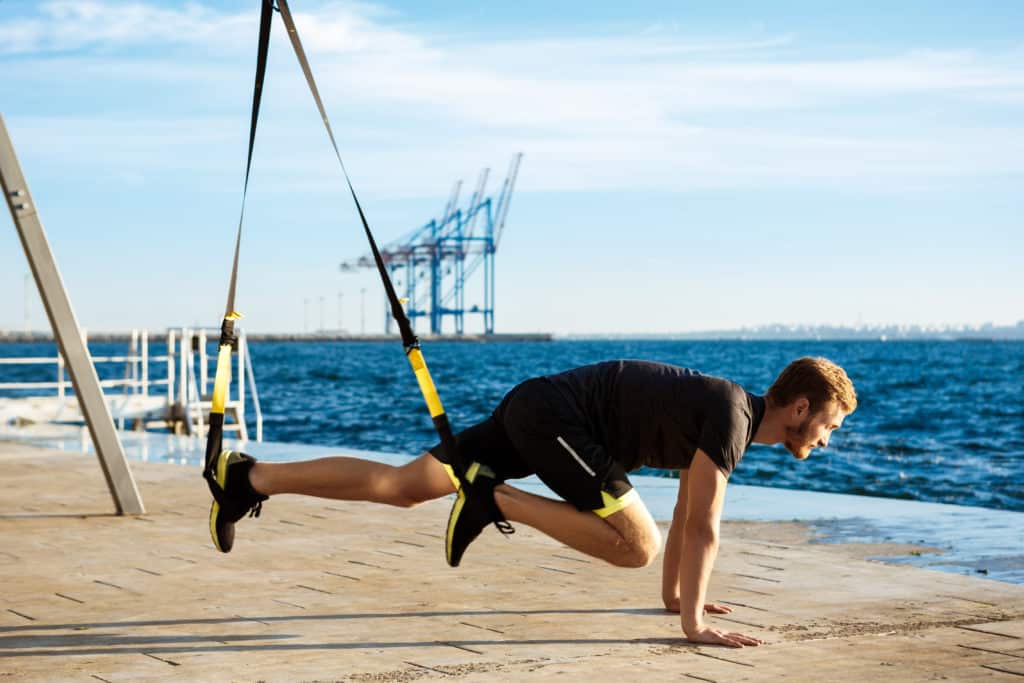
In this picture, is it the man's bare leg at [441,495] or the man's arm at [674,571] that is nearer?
the man's bare leg at [441,495]

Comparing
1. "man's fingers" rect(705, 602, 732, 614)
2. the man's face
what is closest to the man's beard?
the man's face

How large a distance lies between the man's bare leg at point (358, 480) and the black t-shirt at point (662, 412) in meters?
0.47

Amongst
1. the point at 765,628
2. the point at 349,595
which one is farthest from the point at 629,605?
the point at 349,595

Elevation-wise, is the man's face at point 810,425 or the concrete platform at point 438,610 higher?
the man's face at point 810,425

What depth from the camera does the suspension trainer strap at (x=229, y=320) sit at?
12.5 ft

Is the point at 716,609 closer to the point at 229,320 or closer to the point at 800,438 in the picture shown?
the point at 800,438

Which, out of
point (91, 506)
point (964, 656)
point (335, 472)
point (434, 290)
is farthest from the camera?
point (434, 290)

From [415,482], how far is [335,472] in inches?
10.7

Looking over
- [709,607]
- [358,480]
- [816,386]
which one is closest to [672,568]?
[709,607]

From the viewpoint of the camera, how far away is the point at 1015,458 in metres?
21.3

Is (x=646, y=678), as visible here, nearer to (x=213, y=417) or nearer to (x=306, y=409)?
(x=213, y=417)

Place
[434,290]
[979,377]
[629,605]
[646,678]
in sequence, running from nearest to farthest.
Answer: [646,678]
[629,605]
[979,377]
[434,290]

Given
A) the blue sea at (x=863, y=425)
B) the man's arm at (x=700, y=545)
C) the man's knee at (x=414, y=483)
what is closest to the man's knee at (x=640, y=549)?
the man's arm at (x=700, y=545)

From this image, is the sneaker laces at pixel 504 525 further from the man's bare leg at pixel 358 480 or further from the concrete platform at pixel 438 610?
the concrete platform at pixel 438 610
